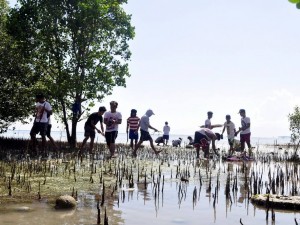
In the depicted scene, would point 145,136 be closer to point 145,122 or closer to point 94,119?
point 145,122

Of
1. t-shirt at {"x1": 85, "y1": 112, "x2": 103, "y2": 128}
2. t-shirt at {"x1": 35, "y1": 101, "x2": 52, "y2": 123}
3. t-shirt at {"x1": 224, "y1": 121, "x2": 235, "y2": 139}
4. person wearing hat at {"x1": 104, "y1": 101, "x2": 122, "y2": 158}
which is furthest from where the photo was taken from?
t-shirt at {"x1": 224, "y1": 121, "x2": 235, "y2": 139}

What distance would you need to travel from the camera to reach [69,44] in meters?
20.3

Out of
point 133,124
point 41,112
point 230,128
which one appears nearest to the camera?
point 41,112

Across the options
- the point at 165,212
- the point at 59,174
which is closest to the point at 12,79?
the point at 59,174

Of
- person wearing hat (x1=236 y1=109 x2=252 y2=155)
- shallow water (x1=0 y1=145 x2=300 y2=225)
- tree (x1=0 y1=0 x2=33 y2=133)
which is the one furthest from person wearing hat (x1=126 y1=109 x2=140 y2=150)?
shallow water (x1=0 y1=145 x2=300 y2=225)

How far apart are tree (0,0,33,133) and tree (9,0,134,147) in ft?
1.81

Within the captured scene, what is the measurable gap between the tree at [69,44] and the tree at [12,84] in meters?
0.55

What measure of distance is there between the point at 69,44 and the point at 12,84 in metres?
3.81

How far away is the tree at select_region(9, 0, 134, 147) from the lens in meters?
19.6

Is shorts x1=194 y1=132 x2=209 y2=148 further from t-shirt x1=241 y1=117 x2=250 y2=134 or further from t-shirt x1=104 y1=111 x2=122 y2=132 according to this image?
t-shirt x1=104 y1=111 x2=122 y2=132

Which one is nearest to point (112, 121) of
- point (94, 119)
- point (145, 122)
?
point (94, 119)

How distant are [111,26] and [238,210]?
1639 cm

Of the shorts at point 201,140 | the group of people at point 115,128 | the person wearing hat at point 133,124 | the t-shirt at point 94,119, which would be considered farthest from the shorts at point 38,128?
the shorts at point 201,140

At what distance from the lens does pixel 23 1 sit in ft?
65.3
